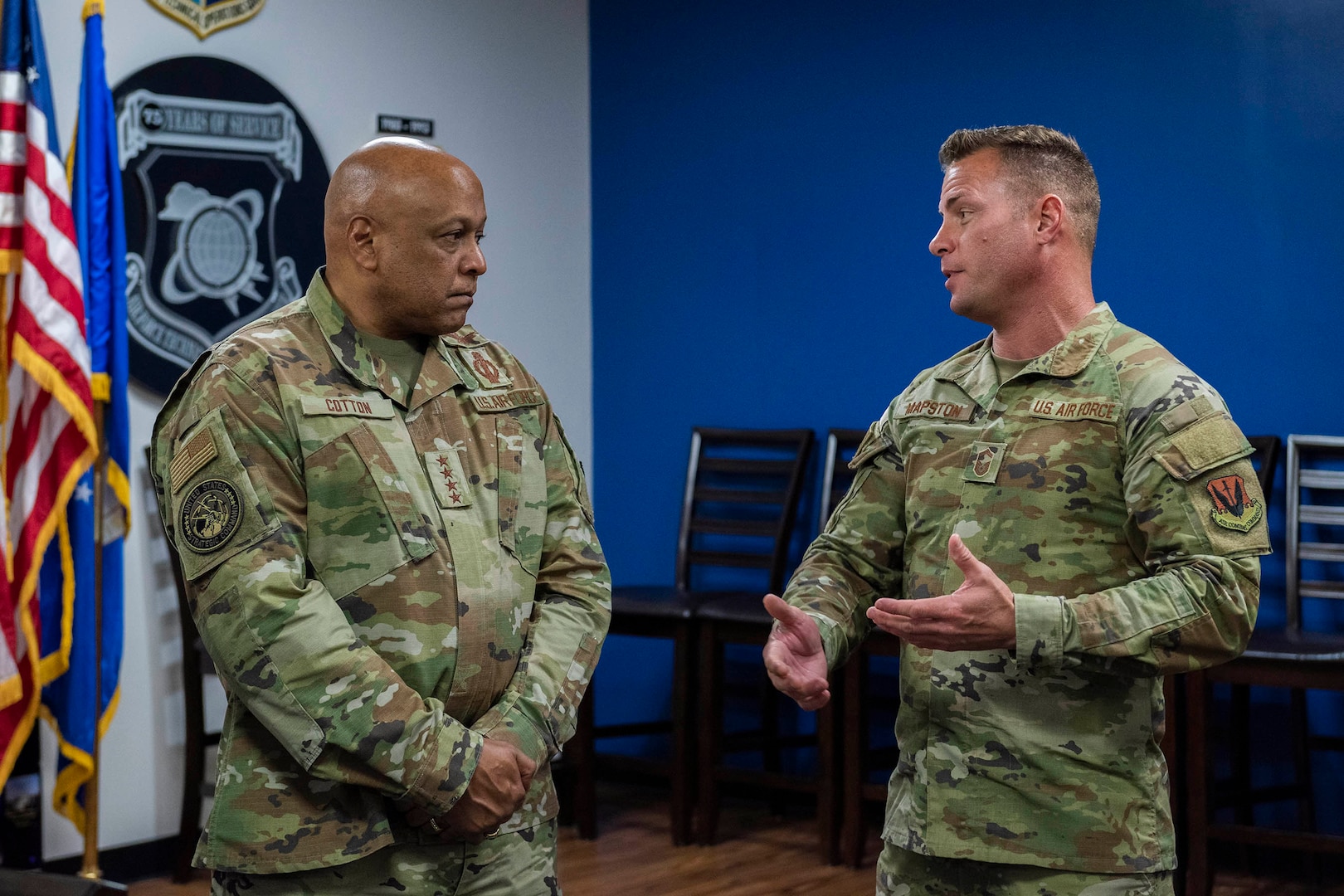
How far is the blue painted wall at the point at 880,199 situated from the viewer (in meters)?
3.79

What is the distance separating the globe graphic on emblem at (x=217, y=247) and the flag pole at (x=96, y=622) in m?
0.59

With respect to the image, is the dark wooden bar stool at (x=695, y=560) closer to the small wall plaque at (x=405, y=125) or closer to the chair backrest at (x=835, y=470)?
the chair backrest at (x=835, y=470)

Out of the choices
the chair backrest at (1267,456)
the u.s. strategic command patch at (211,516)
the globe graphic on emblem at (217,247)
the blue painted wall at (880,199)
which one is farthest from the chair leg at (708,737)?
the u.s. strategic command patch at (211,516)

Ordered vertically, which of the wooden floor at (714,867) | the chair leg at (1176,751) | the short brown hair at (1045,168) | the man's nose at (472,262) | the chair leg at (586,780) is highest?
the short brown hair at (1045,168)

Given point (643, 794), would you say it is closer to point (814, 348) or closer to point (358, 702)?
point (814, 348)

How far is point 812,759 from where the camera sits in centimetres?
458

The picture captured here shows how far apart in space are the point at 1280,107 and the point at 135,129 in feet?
9.84

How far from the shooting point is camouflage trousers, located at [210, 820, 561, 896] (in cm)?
164

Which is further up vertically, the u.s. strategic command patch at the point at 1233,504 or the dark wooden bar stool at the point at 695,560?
the u.s. strategic command patch at the point at 1233,504

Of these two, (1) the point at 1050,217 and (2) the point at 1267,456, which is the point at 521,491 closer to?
(1) the point at 1050,217

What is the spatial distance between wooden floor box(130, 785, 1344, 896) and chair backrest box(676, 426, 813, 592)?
2.37ft

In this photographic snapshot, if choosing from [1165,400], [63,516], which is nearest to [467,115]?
[63,516]

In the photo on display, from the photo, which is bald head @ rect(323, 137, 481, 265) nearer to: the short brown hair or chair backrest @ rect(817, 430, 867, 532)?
the short brown hair

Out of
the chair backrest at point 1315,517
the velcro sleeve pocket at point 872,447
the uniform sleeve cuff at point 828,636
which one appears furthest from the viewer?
the chair backrest at point 1315,517
